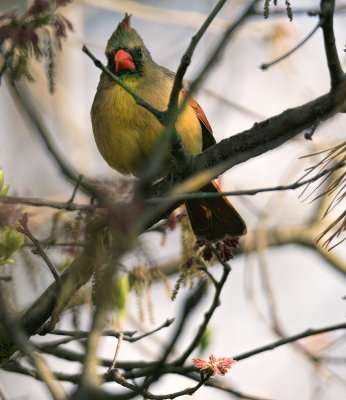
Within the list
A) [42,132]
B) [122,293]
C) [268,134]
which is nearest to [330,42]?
[268,134]

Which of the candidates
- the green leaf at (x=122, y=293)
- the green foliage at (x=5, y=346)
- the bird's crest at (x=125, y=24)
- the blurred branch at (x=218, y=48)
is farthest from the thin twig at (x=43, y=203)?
the bird's crest at (x=125, y=24)

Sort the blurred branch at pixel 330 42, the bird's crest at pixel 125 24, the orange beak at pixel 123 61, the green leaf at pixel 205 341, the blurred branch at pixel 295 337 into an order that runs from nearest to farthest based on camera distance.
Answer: the blurred branch at pixel 330 42 → the blurred branch at pixel 295 337 → the green leaf at pixel 205 341 → the bird's crest at pixel 125 24 → the orange beak at pixel 123 61

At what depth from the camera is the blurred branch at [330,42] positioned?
205cm

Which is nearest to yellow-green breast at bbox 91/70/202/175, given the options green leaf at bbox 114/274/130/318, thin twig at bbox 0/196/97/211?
green leaf at bbox 114/274/130/318

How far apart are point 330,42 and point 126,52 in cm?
192

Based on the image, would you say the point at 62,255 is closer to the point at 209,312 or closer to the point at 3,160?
the point at 209,312

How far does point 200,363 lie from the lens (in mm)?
2418

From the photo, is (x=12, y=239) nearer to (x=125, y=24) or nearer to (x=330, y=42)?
(x=330, y=42)

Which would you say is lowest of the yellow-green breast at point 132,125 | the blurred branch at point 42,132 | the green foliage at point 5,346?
the blurred branch at point 42,132

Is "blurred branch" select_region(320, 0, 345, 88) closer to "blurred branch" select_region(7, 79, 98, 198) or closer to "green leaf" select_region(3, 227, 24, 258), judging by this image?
"blurred branch" select_region(7, 79, 98, 198)

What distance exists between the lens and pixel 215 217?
370 centimetres

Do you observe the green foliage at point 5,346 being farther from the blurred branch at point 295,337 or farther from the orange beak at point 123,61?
the orange beak at point 123,61

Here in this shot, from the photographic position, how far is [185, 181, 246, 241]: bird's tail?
3582 millimetres

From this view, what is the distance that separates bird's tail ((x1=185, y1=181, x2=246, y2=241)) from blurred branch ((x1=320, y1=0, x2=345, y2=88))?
147 centimetres
